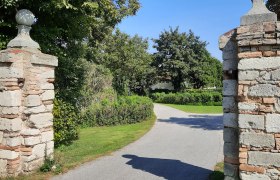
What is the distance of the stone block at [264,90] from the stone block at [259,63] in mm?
324

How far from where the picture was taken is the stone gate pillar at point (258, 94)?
18.2 feet

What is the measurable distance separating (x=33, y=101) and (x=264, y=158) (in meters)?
5.31

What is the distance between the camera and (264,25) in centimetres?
561

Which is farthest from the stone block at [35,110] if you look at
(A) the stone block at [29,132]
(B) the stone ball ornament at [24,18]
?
(B) the stone ball ornament at [24,18]

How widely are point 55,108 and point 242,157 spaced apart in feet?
20.5

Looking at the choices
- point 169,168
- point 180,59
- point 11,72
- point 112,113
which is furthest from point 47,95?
point 180,59

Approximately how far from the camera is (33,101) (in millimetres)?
7770

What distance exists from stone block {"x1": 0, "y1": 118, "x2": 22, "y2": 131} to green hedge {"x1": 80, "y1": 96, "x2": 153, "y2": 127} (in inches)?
402

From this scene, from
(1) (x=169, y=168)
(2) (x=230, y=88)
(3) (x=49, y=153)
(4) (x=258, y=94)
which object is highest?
(2) (x=230, y=88)

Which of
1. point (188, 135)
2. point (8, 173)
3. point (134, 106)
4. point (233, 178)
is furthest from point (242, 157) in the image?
point (134, 106)

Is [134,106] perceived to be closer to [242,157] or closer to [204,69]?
[242,157]

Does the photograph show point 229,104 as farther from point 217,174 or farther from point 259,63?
point 217,174

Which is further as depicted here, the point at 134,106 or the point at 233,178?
the point at 134,106

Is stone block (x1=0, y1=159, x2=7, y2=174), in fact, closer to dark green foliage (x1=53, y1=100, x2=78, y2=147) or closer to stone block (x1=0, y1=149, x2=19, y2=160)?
stone block (x1=0, y1=149, x2=19, y2=160)
